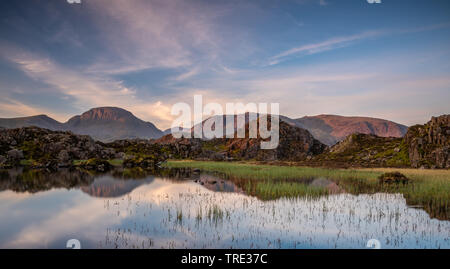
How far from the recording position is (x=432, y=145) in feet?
173

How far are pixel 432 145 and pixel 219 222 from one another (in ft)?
→ 185

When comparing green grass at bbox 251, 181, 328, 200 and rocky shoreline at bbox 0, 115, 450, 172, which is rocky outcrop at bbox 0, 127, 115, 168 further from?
green grass at bbox 251, 181, 328, 200

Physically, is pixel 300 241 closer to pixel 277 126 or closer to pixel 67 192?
pixel 67 192

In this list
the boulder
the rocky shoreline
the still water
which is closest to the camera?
the still water

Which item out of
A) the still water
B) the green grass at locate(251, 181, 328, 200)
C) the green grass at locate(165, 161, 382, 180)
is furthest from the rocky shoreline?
the still water

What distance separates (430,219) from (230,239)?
46.5 ft

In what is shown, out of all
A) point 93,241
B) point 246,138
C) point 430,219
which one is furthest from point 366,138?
point 93,241

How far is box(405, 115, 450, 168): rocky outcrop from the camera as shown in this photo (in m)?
48.2

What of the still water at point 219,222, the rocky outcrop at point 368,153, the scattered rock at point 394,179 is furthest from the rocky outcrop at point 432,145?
the still water at point 219,222

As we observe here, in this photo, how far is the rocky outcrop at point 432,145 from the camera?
4819cm

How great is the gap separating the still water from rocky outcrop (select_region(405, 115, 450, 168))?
32.4 m

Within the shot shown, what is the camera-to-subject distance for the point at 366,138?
84438 millimetres

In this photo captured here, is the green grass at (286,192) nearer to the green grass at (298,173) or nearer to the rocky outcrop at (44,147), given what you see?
the green grass at (298,173)

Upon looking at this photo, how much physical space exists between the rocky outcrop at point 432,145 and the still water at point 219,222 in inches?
1275
